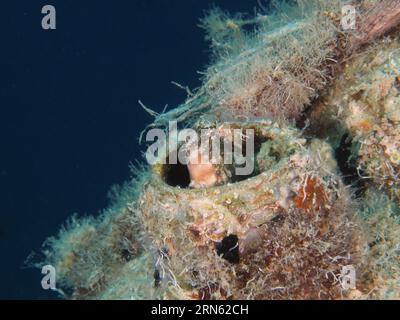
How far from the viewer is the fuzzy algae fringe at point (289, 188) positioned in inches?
100

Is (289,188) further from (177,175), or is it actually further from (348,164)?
(348,164)

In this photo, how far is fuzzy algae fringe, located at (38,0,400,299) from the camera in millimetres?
2545

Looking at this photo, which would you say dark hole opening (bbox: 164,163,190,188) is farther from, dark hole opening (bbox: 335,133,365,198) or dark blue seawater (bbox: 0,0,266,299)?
dark blue seawater (bbox: 0,0,266,299)

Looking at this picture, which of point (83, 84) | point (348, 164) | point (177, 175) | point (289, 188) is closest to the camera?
point (289, 188)

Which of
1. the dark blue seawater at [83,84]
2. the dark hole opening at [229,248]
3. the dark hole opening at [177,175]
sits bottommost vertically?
the dark hole opening at [229,248]

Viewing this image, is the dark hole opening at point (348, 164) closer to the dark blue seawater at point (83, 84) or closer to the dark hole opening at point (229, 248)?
the dark hole opening at point (229, 248)

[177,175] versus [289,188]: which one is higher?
[177,175]

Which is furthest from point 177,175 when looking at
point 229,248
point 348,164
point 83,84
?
point 83,84

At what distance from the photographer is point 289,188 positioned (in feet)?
8.45

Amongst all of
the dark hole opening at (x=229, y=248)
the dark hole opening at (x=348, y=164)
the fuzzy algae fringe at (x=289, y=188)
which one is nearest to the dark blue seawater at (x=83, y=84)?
the fuzzy algae fringe at (x=289, y=188)

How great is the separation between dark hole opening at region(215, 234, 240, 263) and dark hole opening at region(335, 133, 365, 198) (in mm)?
1185

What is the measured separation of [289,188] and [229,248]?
0.55 m

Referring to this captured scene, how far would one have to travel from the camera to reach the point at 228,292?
2.53 meters

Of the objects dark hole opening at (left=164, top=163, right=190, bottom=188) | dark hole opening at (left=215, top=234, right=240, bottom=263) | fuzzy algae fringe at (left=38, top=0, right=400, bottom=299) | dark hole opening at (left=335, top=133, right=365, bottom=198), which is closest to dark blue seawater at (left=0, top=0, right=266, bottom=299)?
fuzzy algae fringe at (left=38, top=0, right=400, bottom=299)
